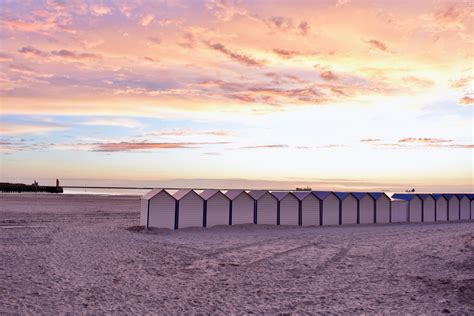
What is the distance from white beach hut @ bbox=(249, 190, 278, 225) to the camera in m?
34.8

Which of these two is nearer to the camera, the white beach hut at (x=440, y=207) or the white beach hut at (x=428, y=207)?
the white beach hut at (x=428, y=207)

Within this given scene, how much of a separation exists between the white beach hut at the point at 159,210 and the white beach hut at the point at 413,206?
23.4 metres

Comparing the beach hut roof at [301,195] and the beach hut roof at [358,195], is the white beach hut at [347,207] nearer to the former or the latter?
the beach hut roof at [358,195]

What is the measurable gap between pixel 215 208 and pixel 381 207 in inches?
658

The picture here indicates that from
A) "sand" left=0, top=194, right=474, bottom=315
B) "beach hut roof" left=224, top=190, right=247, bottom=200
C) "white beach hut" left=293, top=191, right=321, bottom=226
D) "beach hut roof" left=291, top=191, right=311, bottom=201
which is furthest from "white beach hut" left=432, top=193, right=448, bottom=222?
"beach hut roof" left=224, top=190, right=247, bottom=200

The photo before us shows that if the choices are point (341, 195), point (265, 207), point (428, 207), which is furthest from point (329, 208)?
point (428, 207)

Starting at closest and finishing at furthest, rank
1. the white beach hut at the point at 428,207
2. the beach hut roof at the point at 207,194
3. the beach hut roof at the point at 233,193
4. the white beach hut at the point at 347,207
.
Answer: the beach hut roof at the point at 207,194 → the beach hut roof at the point at 233,193 → the white beach hut at the point at 347,207 → the white beach hut at the point at 428,207

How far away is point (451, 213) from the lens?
153 feet

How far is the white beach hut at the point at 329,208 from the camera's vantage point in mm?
37688

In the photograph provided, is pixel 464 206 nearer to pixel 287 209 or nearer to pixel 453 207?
pixel 453 207

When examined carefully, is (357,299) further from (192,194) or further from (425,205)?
(425,205)

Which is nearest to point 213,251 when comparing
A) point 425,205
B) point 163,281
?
point 163,281

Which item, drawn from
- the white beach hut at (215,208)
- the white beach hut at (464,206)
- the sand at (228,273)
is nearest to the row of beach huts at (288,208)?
the white beach hut at (215,208)

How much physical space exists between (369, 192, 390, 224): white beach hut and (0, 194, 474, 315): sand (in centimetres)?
1320
